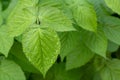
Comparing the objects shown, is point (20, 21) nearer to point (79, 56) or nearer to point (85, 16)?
point (85, 16)

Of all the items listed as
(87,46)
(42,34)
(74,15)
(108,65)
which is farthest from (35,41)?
(108,65)

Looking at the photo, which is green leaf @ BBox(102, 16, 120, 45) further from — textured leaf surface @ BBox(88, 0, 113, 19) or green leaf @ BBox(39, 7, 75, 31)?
green leaf @ BBox(39, 7, 75, 31)

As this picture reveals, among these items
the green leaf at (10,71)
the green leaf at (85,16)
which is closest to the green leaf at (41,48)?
the green leaf at (85,16)

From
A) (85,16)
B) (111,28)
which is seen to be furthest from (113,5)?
(111,28)

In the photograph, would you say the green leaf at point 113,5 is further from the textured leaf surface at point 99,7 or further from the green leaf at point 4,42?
the green leaf at point 4,42

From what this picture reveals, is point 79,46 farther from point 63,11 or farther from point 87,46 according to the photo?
point 63,11

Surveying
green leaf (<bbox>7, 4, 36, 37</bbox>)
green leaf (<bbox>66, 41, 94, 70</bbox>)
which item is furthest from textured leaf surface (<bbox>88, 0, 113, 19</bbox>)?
green leaf (<bbox>7, 4, 36, 37</bbox>)
